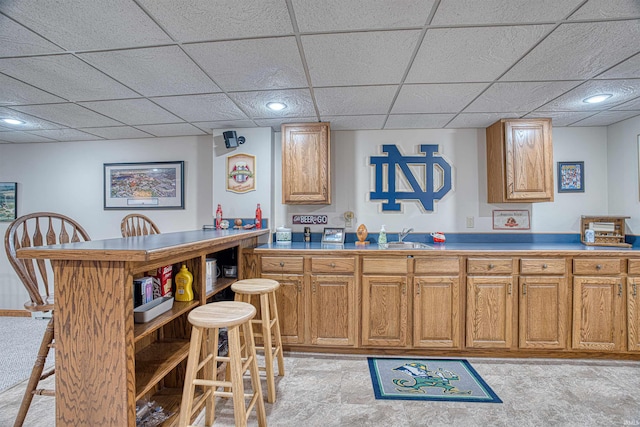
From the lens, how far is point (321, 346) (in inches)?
106

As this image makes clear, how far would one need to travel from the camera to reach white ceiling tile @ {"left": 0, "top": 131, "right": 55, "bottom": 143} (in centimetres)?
349

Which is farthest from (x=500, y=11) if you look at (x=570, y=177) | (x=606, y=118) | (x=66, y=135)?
(x=66, y=135)

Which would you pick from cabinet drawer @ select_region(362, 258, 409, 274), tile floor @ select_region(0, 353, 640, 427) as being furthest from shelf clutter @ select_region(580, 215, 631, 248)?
cabinet drawer @ select_region(362, 258, 409, 274)

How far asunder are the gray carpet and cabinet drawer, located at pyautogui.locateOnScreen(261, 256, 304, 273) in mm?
2000

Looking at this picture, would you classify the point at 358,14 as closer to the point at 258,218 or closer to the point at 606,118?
the point at 258,218

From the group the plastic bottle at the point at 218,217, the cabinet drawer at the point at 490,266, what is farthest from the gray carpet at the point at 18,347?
the cabinet drawer at the point at 490,266

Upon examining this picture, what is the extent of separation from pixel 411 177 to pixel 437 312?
1525 mm

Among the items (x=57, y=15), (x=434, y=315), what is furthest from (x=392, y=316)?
(x=57, y=15)

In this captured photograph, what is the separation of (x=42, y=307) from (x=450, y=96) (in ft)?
10.4

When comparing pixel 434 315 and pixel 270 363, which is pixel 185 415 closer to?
pixel 270 363

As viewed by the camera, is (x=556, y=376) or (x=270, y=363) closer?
(x=270, y=363)

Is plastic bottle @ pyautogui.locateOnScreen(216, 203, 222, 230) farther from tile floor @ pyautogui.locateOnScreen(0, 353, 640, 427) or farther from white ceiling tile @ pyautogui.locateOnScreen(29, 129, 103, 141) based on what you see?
white ceiling tile @ pyautogui.locateOnScreen(29, 129, 103, 141)

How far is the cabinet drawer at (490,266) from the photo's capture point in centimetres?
260

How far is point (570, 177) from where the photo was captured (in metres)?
3.30
